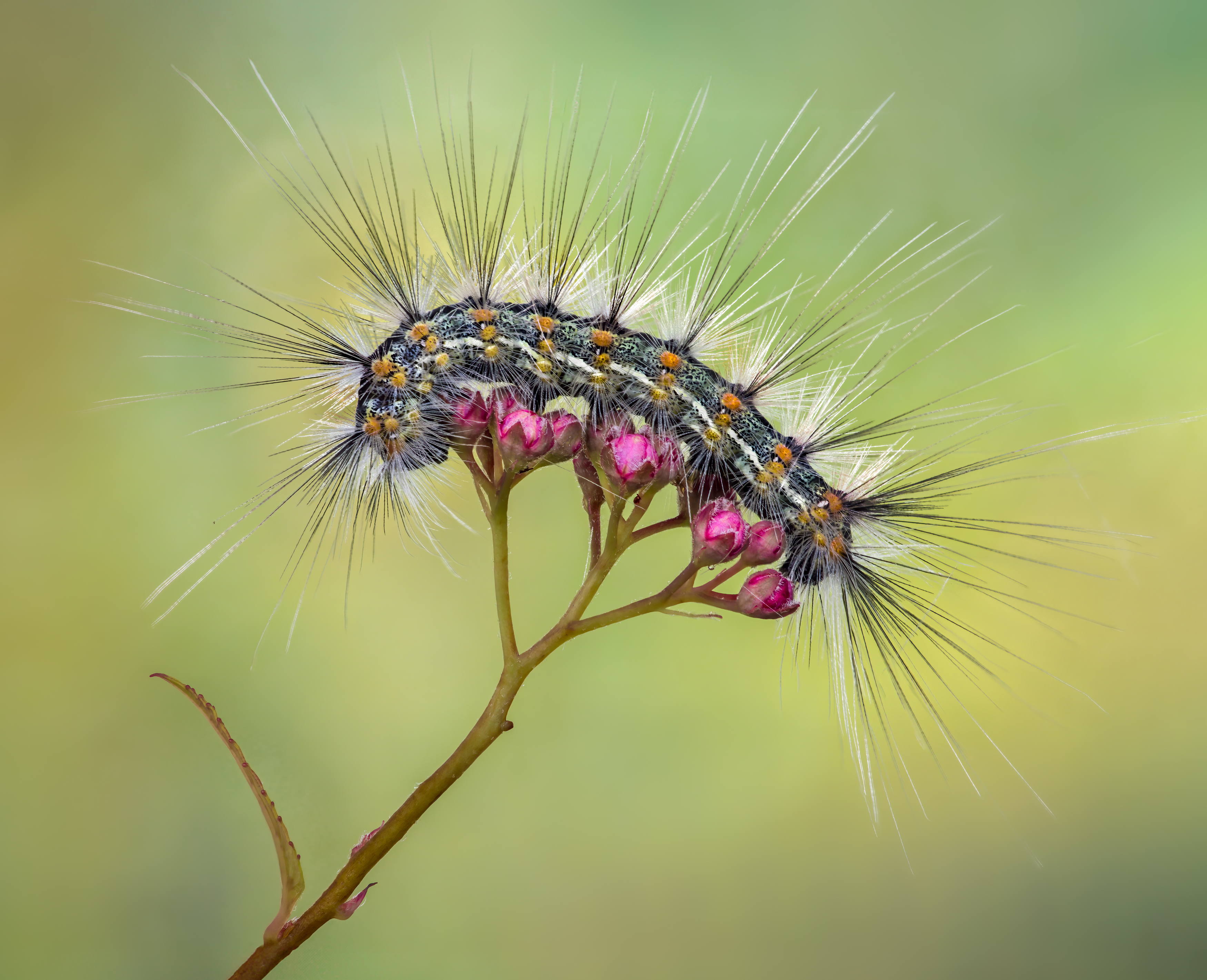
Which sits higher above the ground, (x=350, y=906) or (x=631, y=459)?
(x=631, y=459)

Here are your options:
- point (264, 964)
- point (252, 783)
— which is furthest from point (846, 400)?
point (264, 964)

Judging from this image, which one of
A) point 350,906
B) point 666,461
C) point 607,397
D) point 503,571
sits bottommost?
point 350,906

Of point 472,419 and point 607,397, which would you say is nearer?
point 472,419

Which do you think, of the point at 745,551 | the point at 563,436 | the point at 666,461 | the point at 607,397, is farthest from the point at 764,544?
the point at 607,397

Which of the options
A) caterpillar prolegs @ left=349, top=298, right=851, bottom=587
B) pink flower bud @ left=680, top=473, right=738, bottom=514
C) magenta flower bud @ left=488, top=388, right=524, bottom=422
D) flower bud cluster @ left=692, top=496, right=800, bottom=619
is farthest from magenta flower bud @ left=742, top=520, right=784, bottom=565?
magenta flower bud @ left=488, top=388, right=524, bottom=422

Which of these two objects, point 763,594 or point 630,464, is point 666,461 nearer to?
point 630,464

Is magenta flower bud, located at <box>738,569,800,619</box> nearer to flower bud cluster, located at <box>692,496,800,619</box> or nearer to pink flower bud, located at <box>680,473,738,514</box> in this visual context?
flower bud cluster, located at <box>692,496,800,619</box>
